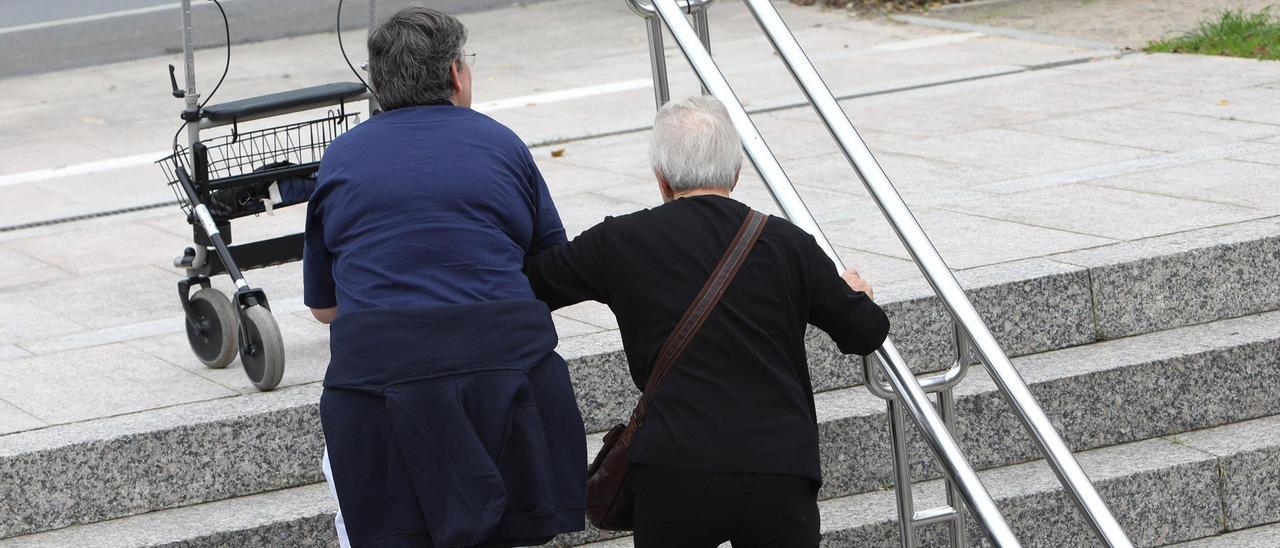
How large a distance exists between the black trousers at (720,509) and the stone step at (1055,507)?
44.5 inches

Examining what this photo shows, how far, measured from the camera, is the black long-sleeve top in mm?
2910

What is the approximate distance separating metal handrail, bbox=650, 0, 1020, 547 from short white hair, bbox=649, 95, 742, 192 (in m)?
0.38

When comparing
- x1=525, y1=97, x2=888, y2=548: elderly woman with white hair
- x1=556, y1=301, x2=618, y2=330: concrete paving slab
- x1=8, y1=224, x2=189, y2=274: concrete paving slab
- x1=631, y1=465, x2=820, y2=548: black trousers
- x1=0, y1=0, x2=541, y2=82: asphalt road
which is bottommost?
x1=0, y1=0, x2=541, y2=82: asphalt road

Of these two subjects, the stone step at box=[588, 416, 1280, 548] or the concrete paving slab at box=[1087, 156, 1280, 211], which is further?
the concrete paving slab at box=[1087, 156, 1280, 211]

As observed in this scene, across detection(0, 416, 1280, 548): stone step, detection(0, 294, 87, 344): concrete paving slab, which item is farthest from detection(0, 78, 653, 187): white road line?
detection(0, 416, 1280, 548): stone step

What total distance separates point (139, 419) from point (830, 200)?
123 inches

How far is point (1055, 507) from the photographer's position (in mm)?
4219

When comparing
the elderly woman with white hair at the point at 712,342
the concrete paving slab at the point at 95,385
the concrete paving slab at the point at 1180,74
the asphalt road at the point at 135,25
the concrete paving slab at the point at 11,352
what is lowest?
the asphalt road at the point at 135,25

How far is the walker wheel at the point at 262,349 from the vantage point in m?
4.25

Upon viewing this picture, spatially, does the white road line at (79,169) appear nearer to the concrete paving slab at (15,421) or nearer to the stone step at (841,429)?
the concrete paving slab at (15,421)

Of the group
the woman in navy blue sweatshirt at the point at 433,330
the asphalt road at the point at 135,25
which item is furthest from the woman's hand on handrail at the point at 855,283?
the asphalt road at the point at 135,25

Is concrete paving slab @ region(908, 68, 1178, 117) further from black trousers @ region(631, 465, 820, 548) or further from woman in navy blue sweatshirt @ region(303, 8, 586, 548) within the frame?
woman in navy blue sweatshirt @ region(303, 8, 586, 548)

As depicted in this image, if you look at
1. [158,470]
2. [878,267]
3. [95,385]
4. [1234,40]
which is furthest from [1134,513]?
[1234,40]

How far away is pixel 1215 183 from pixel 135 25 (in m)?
11.3
